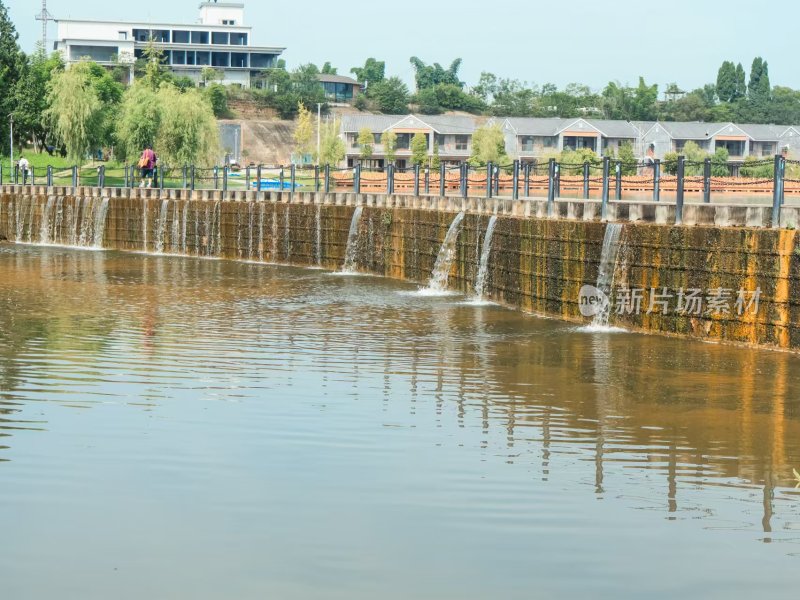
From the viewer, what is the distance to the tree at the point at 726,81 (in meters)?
162

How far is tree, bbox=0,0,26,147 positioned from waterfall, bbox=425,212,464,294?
5060 centimetres

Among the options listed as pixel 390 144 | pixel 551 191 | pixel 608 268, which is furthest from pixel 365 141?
pixel 608 268

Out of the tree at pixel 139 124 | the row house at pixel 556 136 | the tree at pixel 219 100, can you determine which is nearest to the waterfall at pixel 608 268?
the tree at pixel 139 124

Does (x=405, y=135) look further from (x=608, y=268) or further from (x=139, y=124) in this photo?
(x=608, y=268)

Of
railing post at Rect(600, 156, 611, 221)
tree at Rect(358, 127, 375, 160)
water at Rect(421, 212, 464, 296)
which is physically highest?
tree at Rect(358, 127, 375, 160)

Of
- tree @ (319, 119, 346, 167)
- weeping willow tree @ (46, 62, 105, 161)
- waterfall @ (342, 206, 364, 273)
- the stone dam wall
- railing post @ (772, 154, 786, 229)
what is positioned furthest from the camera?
tree @ (319, 119, 346, 167)

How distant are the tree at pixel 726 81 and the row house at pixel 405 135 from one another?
191ft

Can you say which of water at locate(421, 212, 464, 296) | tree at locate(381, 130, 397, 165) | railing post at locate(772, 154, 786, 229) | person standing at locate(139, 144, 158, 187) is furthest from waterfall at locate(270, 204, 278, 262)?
tree at locate(381, 130, 397, 165)

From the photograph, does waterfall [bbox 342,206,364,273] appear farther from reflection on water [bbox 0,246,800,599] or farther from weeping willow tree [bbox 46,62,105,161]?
weeping willow tree [bbox 46,62,105,161]

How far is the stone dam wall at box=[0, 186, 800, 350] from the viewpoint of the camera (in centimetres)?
1873

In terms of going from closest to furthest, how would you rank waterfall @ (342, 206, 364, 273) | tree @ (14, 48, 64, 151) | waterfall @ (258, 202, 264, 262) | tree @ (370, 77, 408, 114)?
waterfall @ (342, 206, 364, 273)
waterfall @ (258, 202, 264, 262)
tree @ (14, 48, 64, 151)
tree @ (370, 77, 408, 114)

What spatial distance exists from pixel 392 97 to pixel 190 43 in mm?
23266

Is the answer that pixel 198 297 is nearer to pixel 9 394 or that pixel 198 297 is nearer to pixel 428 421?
pixel 9 394

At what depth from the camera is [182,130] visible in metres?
57.0
